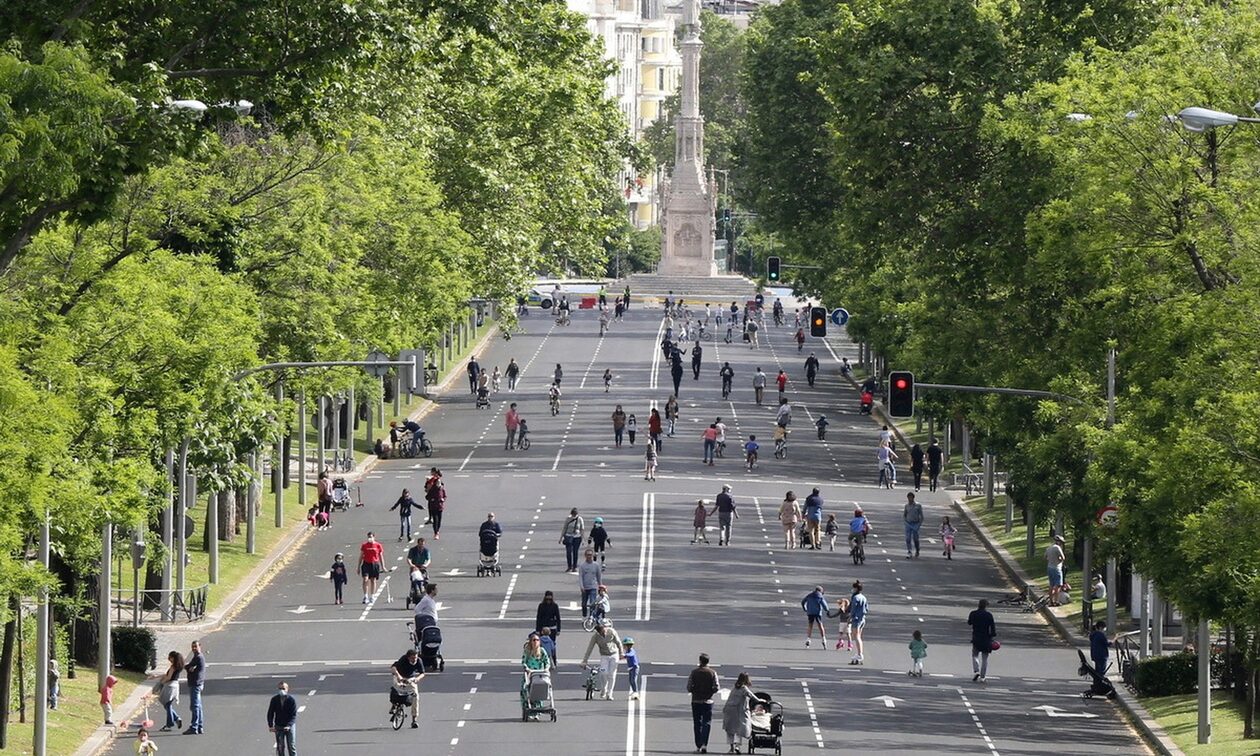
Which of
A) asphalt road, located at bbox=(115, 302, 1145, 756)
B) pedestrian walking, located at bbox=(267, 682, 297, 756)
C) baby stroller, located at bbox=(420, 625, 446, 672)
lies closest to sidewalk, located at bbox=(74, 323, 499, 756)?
asphalt road, located at bbox=(115, 302, 1145, 756)

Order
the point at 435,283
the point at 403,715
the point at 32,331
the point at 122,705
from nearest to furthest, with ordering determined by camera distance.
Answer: the point at 32,331 < the point at 403,715 < the point at 122,705 < the point at 435,283

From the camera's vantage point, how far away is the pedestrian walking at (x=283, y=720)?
1414 inches

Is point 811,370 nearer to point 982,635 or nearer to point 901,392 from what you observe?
point 901,392

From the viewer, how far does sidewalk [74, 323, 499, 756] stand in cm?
3959

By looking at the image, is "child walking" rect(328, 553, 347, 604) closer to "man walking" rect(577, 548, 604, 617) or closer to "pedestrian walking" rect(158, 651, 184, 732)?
"man walking" rect(577, 548, 604, 617)

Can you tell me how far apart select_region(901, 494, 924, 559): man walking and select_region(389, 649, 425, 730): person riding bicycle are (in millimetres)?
22979

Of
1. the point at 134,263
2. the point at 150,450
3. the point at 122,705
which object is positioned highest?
the point at 134,263

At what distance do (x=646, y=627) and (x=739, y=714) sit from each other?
492 inches

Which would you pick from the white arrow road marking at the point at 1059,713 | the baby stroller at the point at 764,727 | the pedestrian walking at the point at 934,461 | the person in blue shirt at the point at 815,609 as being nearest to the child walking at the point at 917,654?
the person in blue shirt at the point at 815,609

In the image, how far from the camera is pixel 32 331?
117 feet

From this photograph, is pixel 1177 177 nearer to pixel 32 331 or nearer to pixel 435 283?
pixel 32 331

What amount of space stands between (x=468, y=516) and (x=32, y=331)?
99.1 ft

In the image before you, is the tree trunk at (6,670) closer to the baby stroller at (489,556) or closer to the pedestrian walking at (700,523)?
the baby stroller at (489,556)

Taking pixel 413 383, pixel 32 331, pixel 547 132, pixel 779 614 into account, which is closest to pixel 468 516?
pixel 413 383
